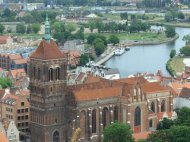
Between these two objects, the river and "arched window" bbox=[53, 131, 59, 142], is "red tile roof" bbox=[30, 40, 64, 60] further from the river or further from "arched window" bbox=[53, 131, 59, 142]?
the river

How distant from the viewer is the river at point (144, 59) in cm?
8225

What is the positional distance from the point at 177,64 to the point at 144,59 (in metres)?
10.3

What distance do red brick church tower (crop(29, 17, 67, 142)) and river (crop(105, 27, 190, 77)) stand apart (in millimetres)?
30804

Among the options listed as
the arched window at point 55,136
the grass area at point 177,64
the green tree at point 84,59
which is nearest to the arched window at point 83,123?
the arched window at point 55,136

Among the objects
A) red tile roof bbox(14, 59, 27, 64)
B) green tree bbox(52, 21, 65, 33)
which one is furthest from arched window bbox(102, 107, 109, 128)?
green tree bbox(52, 21, 65, 33)

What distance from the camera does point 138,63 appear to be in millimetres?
88938

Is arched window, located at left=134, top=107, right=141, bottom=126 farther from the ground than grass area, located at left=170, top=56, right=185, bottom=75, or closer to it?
farther from the ground

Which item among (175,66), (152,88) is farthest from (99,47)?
(152,88)

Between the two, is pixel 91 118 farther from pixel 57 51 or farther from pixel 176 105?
pixel 176 105

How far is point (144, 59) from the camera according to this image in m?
92.9

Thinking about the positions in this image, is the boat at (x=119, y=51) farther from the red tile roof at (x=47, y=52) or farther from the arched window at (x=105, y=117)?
A: the red tile roof at (x=47, y=52)

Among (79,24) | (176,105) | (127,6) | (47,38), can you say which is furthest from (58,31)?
(127,6)

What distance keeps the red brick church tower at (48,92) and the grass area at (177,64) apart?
105ft

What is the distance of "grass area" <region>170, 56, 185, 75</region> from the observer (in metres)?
78.2
